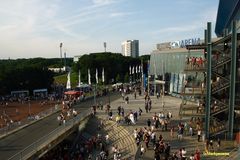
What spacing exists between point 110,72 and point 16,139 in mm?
81008

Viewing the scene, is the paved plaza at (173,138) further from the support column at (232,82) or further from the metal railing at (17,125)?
the metal railing at (17,125)

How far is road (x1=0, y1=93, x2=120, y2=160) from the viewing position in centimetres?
3231

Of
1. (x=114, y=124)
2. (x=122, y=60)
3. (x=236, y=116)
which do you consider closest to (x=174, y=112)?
(x=114, y=124)

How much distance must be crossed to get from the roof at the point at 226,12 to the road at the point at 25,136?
27021 millimetres

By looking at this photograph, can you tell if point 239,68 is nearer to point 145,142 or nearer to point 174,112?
point 145,142

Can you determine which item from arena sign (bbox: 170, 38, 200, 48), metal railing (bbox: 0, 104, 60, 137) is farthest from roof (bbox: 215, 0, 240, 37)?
metal railing (bbox: 0, 104, 60, 137)

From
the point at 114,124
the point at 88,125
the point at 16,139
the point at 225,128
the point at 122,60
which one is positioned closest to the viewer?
the point at 225,128

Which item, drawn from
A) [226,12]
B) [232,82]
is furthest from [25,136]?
[226,12]

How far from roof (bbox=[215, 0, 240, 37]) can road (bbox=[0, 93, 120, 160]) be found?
27021 mm

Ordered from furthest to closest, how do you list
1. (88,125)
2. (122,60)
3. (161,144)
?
(122,60) < (88,125) < (161,144)

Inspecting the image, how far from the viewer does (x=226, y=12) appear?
57.9 m

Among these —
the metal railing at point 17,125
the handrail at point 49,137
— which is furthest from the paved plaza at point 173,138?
the metal railing at point 17,125

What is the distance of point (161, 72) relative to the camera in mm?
75938

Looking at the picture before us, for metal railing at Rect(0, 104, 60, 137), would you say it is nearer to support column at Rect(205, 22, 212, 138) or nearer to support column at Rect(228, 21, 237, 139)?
support column at Rect(205, 22, 212, 138)
